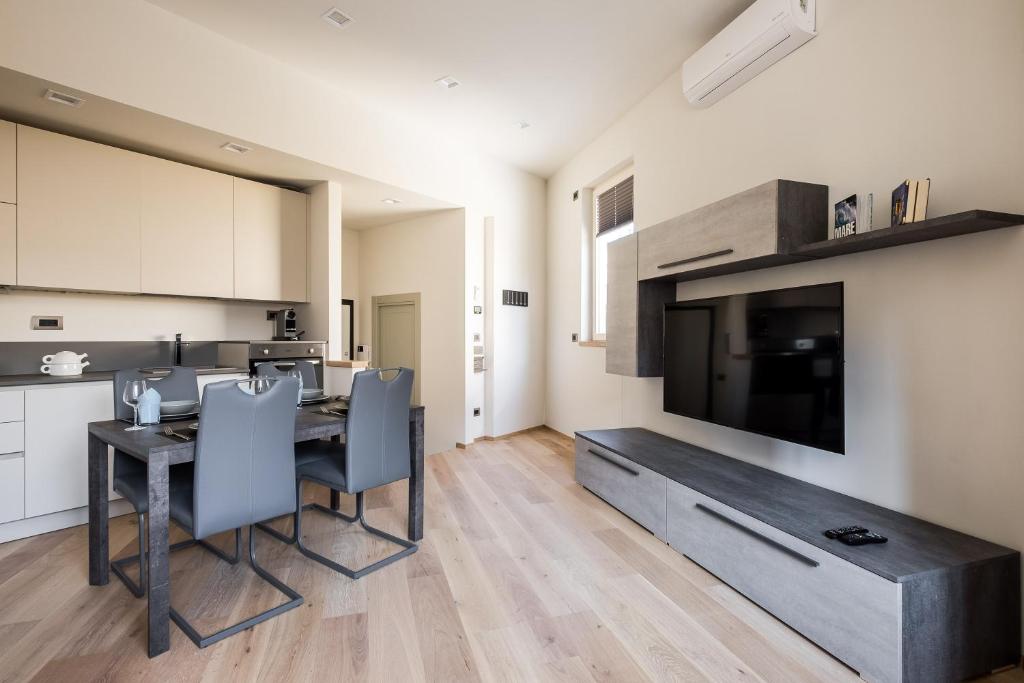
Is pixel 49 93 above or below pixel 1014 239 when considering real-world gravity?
above

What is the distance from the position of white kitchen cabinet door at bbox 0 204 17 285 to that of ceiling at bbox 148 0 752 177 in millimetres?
1581

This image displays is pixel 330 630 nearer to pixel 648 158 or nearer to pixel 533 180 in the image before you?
pixel 648 158

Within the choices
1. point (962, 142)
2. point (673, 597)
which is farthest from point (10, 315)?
point (962, 142)

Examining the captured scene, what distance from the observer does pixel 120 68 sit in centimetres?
284

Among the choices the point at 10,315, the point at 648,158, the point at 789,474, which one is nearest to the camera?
the point at 789,474

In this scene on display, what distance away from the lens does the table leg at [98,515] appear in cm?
225

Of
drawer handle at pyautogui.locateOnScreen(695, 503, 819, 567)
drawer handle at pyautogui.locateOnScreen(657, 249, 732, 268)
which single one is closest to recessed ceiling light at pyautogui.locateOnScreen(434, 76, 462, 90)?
drawer handle at pyautogui.locateOnScreen(657, 249, 732, 268)

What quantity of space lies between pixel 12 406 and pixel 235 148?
6.95 feet

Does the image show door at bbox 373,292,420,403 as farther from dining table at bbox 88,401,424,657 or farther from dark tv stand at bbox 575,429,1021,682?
dark tv stand at bbox 575,429,1021,682

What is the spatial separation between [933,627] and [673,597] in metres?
0.93

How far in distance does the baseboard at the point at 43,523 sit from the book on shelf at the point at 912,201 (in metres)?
4.57

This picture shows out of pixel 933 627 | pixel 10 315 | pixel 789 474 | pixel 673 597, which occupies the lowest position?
pixel 673 597

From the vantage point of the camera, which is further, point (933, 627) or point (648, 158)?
point (648, 158)

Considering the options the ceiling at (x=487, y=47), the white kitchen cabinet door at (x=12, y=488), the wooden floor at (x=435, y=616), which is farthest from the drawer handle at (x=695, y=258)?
the white kitchen cabinet door at (x=12, y=488)
